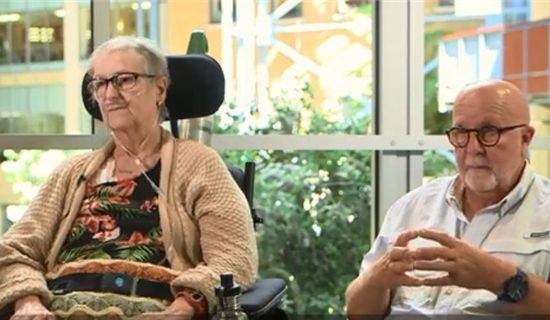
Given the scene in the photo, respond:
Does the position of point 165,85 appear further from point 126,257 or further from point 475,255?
point 475,255

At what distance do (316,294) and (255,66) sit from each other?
1.07m

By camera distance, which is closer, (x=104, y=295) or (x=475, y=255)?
(x=475, y=255)

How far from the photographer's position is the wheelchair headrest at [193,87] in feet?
8.79

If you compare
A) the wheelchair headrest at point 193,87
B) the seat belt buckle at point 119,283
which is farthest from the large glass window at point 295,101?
the seat belt buckle at point 119,283

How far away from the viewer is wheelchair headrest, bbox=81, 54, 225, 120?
2.68 m

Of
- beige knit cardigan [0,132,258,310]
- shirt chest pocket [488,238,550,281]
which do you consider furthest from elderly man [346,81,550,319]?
beige knit cardigan [0,132,258,310]

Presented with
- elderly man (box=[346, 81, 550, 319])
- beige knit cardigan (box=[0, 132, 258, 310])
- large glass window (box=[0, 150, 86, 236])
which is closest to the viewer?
elderly man (box=[346, 81, 550, 319])

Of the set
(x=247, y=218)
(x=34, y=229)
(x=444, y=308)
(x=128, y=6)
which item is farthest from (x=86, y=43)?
(x=444, y=308)

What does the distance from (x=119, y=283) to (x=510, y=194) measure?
3.68 feet

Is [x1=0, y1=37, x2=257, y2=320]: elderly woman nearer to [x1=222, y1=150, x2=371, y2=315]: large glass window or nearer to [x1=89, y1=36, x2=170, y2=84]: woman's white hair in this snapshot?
[x1=89, y1=36, x2=170, y2=84]: woman's white hair

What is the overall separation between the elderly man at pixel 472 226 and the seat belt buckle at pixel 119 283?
0.61 meters

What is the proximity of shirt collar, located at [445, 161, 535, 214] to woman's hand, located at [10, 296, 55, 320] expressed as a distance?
3.87ft

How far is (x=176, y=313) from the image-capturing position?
7.27 ft

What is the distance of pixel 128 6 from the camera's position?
3518 mm
